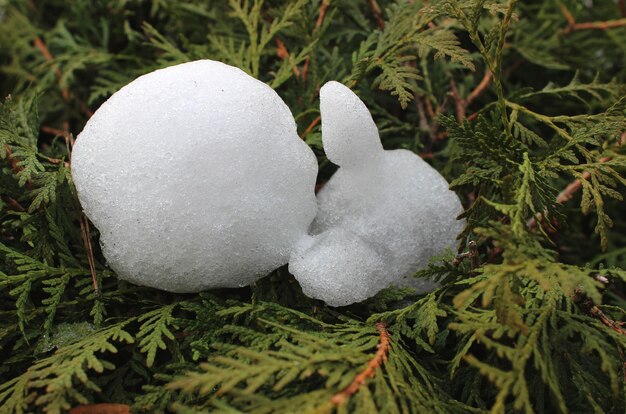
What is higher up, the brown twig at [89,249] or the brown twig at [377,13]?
the brown twig at [377,13]

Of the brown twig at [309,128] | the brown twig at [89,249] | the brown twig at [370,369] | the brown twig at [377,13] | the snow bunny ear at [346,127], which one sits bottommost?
the brown twig at [370,369]

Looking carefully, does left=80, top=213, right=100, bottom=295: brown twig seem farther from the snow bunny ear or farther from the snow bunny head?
the snow bunny ear

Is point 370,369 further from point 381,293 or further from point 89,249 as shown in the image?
point 89,249

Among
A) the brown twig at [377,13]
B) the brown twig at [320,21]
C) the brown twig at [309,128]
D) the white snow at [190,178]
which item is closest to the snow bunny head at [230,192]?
the white snow at [190,178]

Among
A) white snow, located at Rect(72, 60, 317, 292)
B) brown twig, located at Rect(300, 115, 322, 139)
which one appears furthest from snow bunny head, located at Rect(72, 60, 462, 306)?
brown twig, located at Rect(300, 115, 322, 139)

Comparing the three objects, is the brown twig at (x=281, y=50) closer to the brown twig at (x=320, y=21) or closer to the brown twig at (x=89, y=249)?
the brown twig at (x=320, y=21)

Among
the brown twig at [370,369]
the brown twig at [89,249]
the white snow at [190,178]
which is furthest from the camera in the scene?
the brown twig at [89,249]
